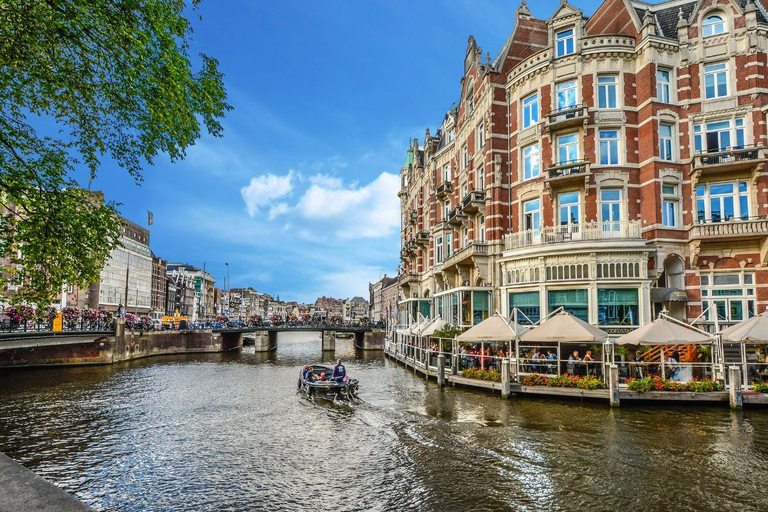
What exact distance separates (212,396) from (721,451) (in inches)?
974

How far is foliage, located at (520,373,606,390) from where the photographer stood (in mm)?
22375

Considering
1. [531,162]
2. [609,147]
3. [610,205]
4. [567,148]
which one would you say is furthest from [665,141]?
[531,162]

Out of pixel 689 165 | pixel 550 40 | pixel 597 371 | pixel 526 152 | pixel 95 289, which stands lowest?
pixel 597 371

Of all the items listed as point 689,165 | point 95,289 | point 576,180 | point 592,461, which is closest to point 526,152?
point 576,180

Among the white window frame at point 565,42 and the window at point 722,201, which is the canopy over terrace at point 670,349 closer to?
the window at point 722,201

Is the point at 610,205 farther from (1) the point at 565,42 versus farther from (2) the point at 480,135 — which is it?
(2) the point at 480,135

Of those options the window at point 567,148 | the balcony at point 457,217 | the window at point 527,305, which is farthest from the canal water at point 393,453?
the balcony at point 457,217

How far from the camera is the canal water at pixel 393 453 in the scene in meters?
12.1

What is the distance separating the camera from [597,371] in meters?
24.8

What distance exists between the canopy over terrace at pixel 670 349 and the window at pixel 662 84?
47.4ft

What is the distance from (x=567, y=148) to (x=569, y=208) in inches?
Answer: 152

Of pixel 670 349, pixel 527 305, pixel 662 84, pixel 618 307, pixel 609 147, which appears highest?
pixel 662 84

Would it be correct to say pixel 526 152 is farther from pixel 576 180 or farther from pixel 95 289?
pixel 95 289

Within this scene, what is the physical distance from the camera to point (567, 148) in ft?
103
